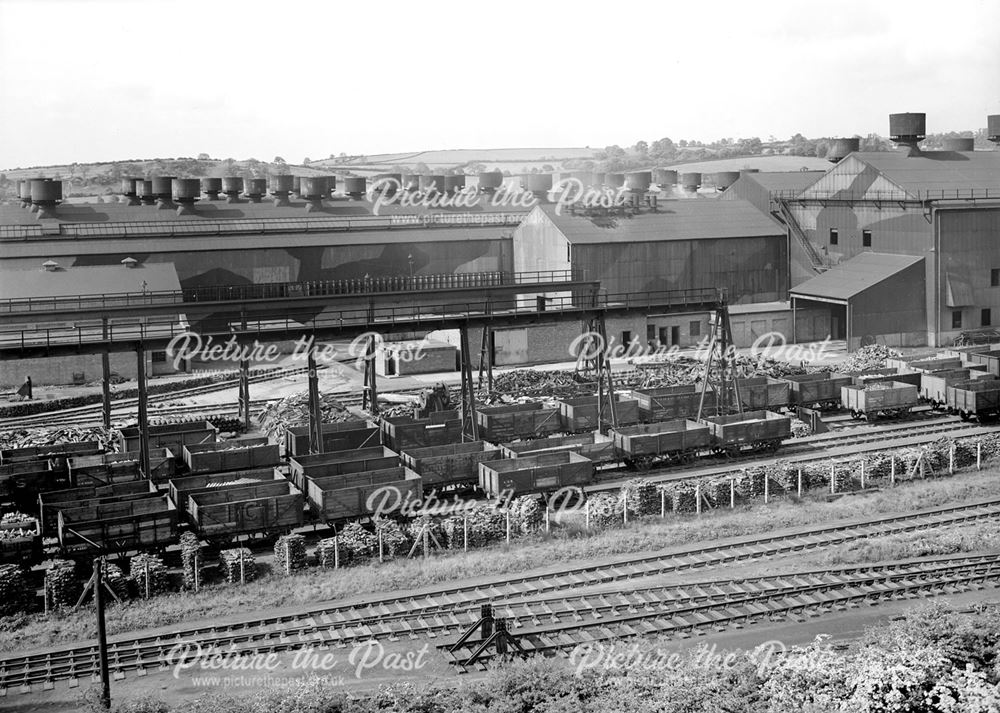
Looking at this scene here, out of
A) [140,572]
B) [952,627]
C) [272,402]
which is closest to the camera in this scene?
[952,627]

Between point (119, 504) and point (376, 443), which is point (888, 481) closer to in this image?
point (376, 443)

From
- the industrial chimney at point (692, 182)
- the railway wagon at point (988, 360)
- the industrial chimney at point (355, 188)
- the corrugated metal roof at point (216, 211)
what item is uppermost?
the industrial chimney at point (692, 182)

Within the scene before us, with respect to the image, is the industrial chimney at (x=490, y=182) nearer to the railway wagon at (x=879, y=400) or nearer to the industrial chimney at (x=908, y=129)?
the industrial chimney at (x=908, y=129)

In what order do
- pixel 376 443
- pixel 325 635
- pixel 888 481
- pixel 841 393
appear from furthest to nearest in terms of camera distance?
1. pixel 841 393
2. pixel 376 443
3. pixel 888 481
4. pixel 325 635

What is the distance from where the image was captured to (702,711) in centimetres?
1645

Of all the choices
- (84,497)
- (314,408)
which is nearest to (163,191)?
(314,408)

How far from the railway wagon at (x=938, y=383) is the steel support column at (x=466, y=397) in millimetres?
18127

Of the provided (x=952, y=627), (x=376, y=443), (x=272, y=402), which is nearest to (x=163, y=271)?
(x=272, y=402)

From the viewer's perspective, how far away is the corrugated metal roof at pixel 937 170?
5534 cm

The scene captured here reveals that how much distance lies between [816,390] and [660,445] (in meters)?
10.8

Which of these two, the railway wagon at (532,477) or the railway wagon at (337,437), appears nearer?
the railway wagon at (532,477)

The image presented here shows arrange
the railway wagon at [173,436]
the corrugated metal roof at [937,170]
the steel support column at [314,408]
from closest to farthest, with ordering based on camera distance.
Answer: the steel support column at [314,408]
the railway wagon at [173,436]
the corrugated metal roof at [937,170]

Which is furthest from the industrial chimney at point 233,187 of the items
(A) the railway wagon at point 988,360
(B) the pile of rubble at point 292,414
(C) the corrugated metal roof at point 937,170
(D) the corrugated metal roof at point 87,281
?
(A) the railway wagon at point 988,360

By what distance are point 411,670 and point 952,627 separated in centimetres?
979
